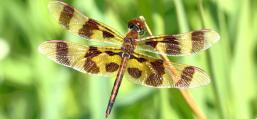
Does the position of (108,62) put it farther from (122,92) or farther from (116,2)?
(116,2)

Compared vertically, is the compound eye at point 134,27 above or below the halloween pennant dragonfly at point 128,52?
above

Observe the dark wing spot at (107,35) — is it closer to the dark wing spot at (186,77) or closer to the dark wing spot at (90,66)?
the dark wing spot at (90,66)

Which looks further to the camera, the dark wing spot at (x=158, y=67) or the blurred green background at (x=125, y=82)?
the blurred green background at (x=125, y=82)

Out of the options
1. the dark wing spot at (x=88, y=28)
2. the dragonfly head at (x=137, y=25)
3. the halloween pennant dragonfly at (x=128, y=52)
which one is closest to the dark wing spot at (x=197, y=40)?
the halloween pennant dragonfly at (x=128, y=52)

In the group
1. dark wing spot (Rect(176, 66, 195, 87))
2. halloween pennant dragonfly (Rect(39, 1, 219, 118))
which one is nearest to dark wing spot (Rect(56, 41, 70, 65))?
halloween pennant dragonfly (Rect(39, 1, 219, 118))

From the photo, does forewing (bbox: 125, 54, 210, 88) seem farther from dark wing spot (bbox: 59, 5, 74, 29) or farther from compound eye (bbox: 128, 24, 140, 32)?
dark wing spot (bbox: 59, 5, 74, 29)

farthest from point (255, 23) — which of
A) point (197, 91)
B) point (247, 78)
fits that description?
point (197, 91)
